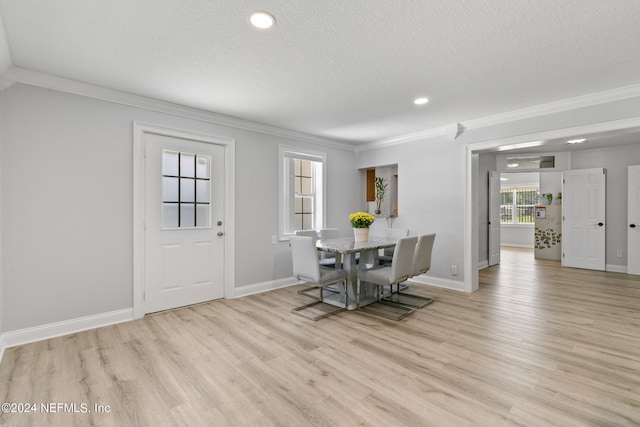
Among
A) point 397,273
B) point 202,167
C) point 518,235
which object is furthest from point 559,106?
point 518,235

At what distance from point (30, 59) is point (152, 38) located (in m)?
1.24

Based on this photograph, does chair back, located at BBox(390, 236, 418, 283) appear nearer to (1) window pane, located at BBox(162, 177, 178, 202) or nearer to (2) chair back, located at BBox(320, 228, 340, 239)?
(2) chair back, located at BBox(320, 228, 340, 239)

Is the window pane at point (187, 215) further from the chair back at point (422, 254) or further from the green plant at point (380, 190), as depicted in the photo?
the green plant at point (380, 190)

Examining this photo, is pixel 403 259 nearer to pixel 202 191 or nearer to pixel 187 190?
pixel 202 191

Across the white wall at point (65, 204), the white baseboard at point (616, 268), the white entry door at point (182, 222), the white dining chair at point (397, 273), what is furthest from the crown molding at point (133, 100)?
the white baseboard at point (616, 268)

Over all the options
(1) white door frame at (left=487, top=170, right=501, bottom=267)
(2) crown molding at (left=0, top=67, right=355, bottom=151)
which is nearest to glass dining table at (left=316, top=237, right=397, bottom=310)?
(2) crown molding at (left=0, top=67, right=355, bottom=151)

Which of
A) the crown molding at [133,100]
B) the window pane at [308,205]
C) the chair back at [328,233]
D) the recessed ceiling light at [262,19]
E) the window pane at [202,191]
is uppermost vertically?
the recessed ceiling light at [262,19]

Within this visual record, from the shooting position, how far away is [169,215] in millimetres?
3656

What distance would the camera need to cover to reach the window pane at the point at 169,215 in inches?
142

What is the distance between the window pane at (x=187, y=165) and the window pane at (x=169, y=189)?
0.15m

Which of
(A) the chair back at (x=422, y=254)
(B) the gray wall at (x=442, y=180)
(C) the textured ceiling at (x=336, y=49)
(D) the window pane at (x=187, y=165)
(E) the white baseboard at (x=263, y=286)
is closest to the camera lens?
(C) the textured ceiling at (x=336, y=49)

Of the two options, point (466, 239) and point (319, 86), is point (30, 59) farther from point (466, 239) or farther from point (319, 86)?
point (466, 239)

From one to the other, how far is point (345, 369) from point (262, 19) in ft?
8.46

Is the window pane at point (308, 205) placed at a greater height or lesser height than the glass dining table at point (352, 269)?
greater
